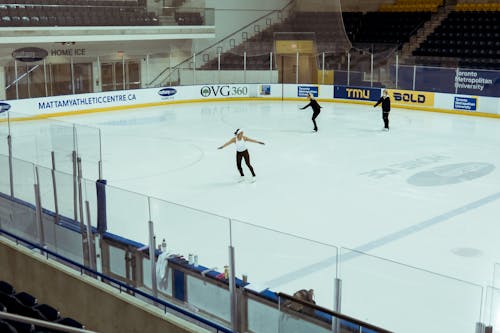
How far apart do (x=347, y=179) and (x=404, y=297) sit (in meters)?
9.32

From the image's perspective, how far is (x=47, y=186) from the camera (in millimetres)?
7965

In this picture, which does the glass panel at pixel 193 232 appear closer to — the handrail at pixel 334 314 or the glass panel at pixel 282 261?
the glass panel at pixel 282 261

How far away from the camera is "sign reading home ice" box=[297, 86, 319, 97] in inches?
1082

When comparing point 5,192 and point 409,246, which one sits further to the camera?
point 409,246

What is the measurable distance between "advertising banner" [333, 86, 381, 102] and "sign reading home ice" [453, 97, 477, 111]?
3168 millimetres

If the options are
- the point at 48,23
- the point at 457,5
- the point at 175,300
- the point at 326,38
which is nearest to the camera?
the point at 175,300

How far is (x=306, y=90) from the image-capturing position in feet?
90.3

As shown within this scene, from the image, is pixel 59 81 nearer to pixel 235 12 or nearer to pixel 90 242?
pixel 235 12

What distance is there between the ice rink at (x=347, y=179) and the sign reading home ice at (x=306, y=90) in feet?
12.8

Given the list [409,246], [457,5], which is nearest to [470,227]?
[409,246]

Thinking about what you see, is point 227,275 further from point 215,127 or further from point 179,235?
point 215,127

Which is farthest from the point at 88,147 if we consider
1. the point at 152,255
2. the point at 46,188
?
the point at 152,255

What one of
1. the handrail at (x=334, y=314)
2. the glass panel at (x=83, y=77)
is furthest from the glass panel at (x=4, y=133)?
the glass panel at (x=83, y=77)

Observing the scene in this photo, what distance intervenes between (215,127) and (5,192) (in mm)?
12638
